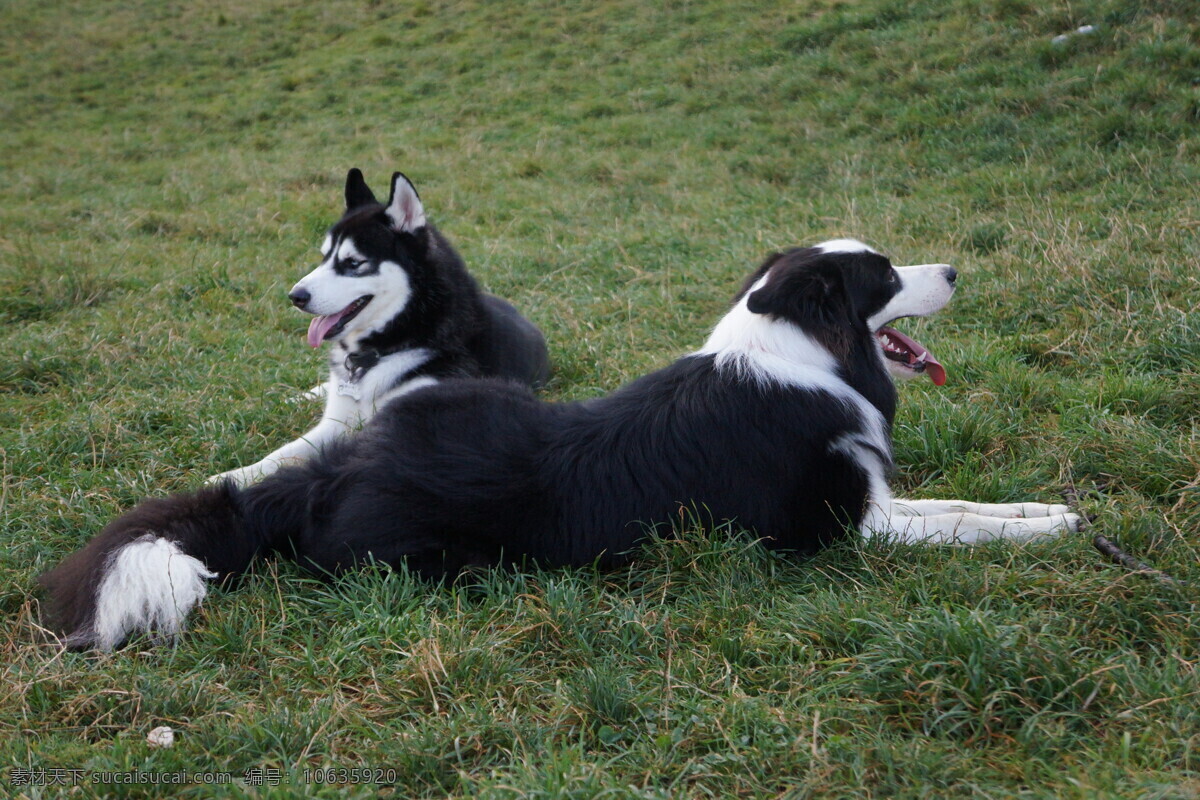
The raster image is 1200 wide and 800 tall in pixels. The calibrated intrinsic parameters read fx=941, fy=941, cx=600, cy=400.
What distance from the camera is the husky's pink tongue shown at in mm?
5262

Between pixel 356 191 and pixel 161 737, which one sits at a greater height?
pixel 356 191

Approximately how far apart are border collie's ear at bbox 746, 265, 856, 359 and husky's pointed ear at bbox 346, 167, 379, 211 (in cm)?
289

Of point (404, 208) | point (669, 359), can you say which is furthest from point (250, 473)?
point (669, 359)

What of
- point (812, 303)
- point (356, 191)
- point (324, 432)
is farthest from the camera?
point (356, 191)

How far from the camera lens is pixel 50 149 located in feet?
47.1

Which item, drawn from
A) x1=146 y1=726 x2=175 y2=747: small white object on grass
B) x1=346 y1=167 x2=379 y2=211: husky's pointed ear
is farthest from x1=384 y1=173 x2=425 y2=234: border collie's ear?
x1=146 y1=726 x2=175 y2=747: small white object on grass

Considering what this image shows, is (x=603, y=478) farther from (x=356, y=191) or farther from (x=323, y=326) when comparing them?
(x=356, y=191)

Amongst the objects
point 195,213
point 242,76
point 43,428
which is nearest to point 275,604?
point 43,428

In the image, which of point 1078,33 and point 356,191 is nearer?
point 356,191

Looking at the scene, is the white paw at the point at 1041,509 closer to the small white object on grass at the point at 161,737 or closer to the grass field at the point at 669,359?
the grass field at the point at 669,359

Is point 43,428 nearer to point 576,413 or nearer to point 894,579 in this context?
point 576,413

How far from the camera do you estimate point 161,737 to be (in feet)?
8.90

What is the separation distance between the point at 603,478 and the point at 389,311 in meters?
2.28

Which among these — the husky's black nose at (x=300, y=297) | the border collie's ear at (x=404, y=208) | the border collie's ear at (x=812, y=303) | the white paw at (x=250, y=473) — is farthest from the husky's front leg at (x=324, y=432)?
the border collie's ear at (x=812, y=303)
